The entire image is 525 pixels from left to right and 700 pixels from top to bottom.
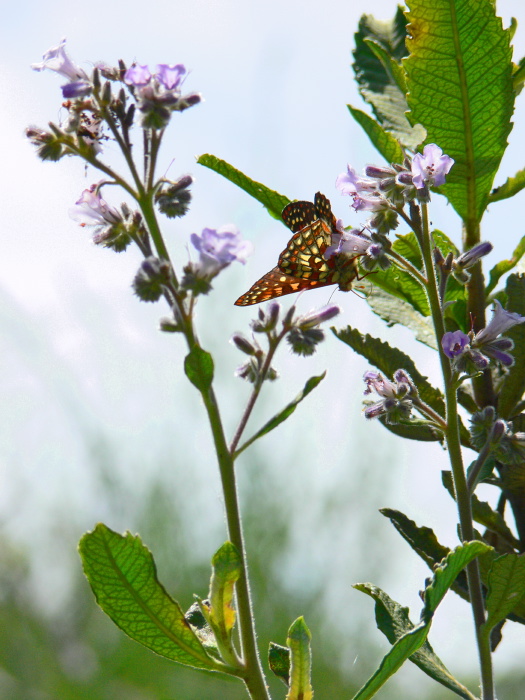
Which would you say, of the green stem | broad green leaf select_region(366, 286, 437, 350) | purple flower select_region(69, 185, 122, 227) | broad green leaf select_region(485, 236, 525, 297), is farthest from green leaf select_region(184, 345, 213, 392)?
broad green leaf select_region(485, 236, 525, 297)

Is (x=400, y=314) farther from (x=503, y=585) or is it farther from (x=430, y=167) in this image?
(x=503, y=585)

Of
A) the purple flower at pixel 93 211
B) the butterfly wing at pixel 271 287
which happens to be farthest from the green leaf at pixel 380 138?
the purple flower at pixel 93 211

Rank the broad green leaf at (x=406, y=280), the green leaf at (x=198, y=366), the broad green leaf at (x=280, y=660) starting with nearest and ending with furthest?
the green leaf at (x=198, y=366) < the broad green leaf at (x=280, y=660) < the broad green leaf at (x=406, y=280)

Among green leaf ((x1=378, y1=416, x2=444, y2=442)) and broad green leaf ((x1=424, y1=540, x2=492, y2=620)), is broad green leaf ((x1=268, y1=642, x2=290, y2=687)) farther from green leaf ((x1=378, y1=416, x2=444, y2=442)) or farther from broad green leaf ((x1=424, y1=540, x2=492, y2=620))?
green leaf ((x1=378, y1=416, x2=444, y2=442))

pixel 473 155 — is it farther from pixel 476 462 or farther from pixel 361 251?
pixel 476 462

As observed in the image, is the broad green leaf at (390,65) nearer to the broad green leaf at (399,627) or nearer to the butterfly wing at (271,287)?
the butterfly wing at (271,287)

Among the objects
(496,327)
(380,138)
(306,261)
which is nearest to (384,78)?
(380,138)
